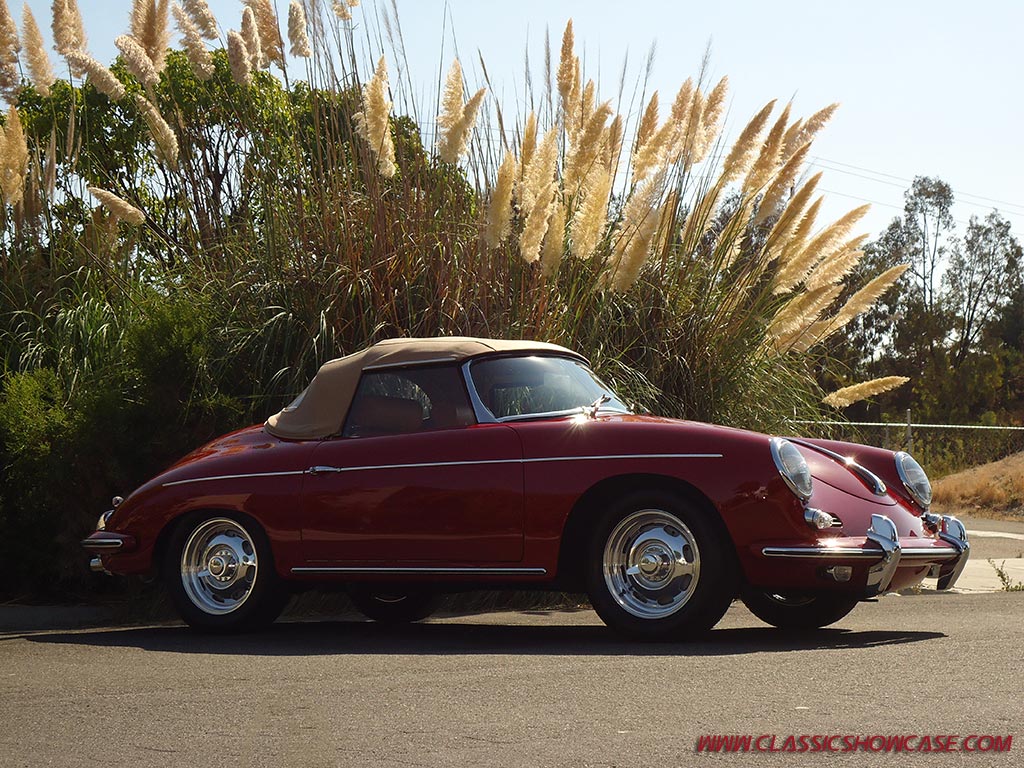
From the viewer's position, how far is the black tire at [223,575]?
7480mm

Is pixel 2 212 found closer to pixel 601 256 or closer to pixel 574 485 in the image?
pixel 601 256

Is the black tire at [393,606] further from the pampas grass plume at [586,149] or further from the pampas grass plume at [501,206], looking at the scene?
the pampas grass plume at [586,149]

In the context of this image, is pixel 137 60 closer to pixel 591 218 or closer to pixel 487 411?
pixel 591 218

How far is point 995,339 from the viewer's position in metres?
47.1

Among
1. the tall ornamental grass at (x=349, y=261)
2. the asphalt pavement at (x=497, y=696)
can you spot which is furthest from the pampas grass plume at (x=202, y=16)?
the asphalt pavement at (x=497, y=696)

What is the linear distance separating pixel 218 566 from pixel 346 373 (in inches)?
48.8

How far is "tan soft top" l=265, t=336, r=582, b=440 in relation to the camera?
7.45 metres

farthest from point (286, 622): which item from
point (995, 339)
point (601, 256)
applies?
point (995, 339)

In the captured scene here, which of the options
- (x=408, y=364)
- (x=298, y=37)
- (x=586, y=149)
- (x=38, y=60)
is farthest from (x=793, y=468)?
(x=38, y=60)

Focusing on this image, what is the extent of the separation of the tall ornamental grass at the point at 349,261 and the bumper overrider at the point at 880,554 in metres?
2.91

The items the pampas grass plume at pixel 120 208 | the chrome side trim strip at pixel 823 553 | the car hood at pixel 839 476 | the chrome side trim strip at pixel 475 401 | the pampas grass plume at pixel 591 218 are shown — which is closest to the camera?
the chrome side trim strip at pixel 823 553

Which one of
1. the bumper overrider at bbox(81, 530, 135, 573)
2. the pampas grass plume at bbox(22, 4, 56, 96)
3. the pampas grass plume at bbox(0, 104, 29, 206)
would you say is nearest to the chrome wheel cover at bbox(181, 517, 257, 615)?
the bumper overrider at bbox(81, 530, 135, 573)

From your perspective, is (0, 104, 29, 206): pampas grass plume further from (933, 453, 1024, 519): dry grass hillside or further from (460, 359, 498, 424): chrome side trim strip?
(933, 453, 1024, 519): dry grass hillside

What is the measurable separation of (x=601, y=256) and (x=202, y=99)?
31.3ft
